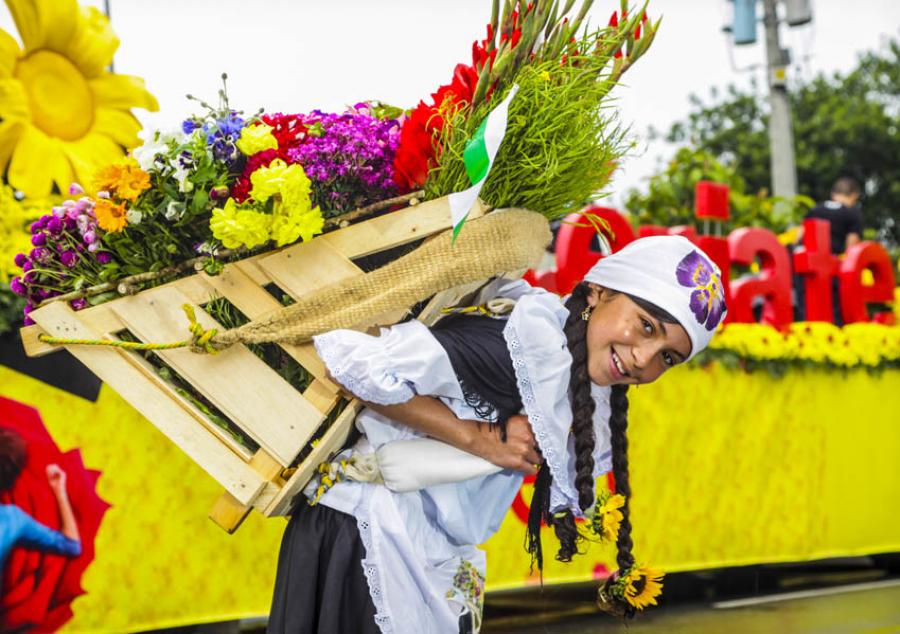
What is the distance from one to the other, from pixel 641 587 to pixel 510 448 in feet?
1.91

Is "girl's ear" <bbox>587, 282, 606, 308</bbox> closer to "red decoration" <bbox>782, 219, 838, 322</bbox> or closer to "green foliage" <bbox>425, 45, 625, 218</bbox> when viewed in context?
"green foliage" <bbox>425, 45, 625, 218</bbox>

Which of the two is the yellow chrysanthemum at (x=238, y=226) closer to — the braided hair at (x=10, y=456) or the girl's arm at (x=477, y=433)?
the girl's arm at (x=477, y=433)

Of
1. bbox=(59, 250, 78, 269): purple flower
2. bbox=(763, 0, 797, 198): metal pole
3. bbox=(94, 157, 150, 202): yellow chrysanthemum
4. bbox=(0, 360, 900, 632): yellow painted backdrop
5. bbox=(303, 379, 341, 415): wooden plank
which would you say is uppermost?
bbox=(763, 0, 797, 198): metal pole

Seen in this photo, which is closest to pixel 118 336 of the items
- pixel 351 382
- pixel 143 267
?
pixel 143 267

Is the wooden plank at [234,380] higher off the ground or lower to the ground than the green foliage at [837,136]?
lower

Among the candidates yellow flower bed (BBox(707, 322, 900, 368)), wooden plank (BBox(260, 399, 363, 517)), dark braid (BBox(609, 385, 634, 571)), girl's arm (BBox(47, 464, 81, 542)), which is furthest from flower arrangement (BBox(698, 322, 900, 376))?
wooden plank (BBox(260, 399, 363, 517))

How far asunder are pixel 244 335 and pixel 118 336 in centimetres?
34

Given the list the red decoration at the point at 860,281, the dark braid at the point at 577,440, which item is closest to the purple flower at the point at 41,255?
the dark braid at the point at 577,440

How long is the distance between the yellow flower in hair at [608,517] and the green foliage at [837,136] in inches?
928

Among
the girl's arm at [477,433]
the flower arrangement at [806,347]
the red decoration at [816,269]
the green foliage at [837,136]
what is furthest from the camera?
the green foliage at [837,136]

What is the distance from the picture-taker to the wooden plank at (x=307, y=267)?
210 centimetres

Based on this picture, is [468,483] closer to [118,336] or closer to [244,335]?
[244,335]

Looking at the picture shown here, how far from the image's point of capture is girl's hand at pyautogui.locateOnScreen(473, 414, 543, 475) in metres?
2.06

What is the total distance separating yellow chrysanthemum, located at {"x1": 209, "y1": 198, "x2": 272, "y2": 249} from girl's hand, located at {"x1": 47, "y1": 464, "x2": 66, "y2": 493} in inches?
87.6
